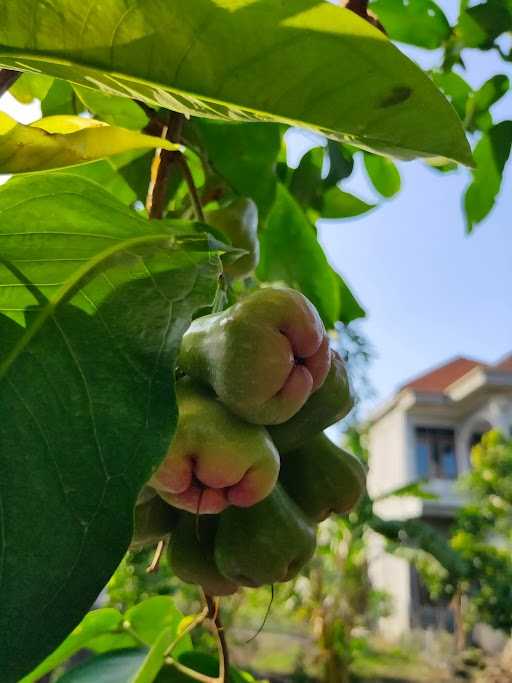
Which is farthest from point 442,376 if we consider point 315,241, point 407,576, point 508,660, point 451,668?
point 315,241

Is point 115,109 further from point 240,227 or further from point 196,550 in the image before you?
point 196,550

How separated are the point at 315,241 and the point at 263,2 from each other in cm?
58

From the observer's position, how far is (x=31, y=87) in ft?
2.72

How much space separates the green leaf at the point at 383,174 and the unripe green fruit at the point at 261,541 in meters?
0.73

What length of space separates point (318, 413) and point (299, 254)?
0.48m

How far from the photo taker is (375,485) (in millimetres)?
15438

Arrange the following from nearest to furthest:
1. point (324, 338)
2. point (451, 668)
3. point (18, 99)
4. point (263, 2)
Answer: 1. point (263, 2)
2. point (324, 338)
3. point (18, 99)
4. point (451, 668)

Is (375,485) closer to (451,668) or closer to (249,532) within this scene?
(451,668)

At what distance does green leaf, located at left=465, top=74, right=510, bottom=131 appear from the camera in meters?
0.97

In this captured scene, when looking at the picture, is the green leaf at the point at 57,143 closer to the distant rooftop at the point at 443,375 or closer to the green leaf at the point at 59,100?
the green leaf at the point at 59,100

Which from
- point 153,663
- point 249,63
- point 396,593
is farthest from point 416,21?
Answer: point 396,593

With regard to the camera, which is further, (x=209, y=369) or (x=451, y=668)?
(x=451, y=668)

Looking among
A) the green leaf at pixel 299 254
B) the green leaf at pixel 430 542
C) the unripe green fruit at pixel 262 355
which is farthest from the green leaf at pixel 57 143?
the green leaf at pixel 430 542

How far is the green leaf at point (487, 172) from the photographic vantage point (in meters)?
0.91
